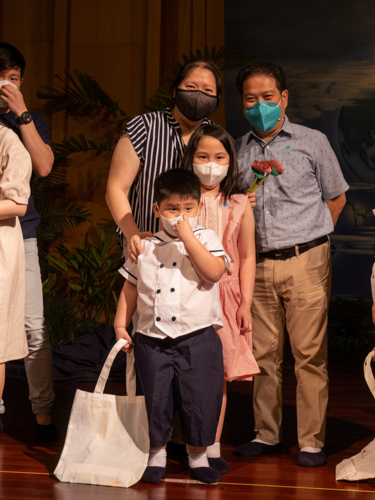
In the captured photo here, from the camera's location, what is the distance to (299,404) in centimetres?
285

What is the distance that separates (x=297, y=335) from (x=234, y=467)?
65 centimetres

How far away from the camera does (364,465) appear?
8.26ft

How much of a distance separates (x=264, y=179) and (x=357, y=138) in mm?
→ 5144

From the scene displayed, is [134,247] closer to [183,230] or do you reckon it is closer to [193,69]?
[183,230]

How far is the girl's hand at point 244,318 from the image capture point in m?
2.66

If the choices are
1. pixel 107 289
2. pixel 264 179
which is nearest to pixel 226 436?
pixel 264 179

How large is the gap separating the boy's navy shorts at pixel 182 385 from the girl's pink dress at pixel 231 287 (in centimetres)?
20

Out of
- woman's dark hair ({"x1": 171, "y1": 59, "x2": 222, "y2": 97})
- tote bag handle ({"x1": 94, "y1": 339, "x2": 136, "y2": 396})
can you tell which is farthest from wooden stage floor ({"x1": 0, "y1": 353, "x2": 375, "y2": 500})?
woman's dark hair ({"x1": 171, "y1": 59, "x2": 222, "y2": 97})

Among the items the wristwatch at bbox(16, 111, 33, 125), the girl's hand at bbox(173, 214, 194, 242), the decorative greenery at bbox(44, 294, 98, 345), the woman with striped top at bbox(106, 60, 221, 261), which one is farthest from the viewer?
the decorative greenery at bbox(44, 294, 98, 345)

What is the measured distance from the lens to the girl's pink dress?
8.63 feet

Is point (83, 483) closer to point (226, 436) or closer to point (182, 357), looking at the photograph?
point (182, 357)

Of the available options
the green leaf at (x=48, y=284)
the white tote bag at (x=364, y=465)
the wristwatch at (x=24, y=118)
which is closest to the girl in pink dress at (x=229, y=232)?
the white tote bag at (x=364, y=465)

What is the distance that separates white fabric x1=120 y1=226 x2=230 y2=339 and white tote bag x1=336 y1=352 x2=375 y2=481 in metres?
0.63

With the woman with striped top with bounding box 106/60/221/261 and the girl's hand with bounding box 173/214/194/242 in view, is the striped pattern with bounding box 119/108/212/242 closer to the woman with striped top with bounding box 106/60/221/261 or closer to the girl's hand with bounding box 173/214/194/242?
the woman with striped top with bounding box 106/60/221/261
